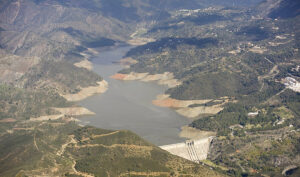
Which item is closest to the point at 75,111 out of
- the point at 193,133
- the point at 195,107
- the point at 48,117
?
the point at 48,117

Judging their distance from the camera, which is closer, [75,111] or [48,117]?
[48,117]

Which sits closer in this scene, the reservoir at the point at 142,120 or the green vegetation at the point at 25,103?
the reservoir at the point at 142,120

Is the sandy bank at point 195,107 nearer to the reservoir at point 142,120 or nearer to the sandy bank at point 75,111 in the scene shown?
the reservoir at point 142,120

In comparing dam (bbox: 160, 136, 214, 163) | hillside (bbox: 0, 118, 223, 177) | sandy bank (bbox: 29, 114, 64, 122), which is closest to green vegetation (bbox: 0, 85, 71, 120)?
sandy bank (bbox: 29, 114, 64, 122)

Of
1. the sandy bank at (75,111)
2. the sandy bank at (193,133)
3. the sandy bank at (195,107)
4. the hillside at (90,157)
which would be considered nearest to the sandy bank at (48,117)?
the sandy bank at (75,111)

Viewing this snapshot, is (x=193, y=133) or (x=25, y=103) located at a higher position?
(x=25, y=103)

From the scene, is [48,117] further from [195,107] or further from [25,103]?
[195,107]

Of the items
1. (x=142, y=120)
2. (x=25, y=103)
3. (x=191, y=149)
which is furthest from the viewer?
(x=25, y=103)

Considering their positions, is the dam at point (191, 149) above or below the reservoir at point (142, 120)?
Answer: above
